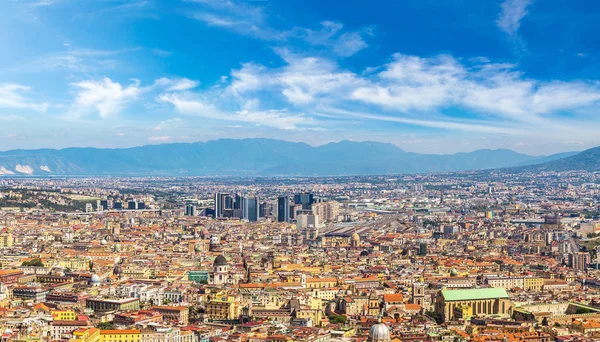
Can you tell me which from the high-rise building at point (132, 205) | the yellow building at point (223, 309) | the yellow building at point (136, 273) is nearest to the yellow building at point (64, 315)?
the yellow building at point (223, 309)

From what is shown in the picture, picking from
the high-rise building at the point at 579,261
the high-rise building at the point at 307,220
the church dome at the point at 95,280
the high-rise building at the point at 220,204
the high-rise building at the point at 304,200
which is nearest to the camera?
the church dome at the point at 95,280

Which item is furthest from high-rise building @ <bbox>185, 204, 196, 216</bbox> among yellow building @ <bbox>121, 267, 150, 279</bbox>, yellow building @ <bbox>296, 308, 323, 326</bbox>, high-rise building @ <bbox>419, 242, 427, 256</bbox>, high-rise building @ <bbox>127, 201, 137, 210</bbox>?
yellow building @ <bbox>296, 308, 323, 326</bbox>

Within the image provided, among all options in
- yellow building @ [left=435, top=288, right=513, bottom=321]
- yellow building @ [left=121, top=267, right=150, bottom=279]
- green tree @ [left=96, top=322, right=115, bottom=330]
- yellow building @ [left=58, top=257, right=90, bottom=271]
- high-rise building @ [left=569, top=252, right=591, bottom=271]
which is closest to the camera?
green tree @ [left=96, top=322, right=115, bottom=330]

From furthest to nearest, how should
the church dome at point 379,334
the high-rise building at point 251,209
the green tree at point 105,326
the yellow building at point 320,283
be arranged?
the high-rise building at point 251,209, the yellow building at point 320,283, the green tree at point 105,326, the church dome at point 379,334

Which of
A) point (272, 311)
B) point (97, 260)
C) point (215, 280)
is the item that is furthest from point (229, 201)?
point (272, 311)

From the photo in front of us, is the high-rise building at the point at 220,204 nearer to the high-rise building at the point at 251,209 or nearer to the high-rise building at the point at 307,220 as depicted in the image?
the high-rise building at the point at 251,209

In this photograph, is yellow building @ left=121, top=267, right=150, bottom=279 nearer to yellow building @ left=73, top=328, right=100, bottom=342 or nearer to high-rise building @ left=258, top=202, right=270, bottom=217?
yellow building @ left=73, top=328, right=100, bottom=342
